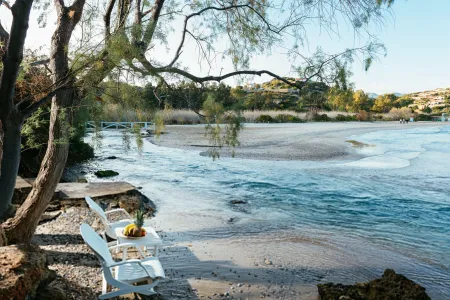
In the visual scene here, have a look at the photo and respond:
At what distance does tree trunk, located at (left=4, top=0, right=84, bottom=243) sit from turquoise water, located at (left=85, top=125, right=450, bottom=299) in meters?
0.88

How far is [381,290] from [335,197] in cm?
683

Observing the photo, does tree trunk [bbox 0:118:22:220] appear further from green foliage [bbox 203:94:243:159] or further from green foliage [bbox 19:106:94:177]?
green foliage [bbox 203:94:243:159]

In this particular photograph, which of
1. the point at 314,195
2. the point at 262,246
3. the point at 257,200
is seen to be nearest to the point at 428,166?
the point at 314,195

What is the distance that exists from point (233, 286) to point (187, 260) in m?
1.12

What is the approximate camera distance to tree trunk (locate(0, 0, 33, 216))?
181 inches

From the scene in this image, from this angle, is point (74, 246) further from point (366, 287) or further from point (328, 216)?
point (328, 216)

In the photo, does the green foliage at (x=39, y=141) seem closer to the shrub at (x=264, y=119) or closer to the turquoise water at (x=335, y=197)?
the turquoise water at (x=335, y=197)

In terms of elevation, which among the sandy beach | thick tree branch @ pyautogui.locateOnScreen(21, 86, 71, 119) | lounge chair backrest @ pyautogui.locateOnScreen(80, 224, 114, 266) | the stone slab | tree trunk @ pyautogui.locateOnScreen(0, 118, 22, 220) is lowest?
the sandy beach

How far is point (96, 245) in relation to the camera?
4.48 m

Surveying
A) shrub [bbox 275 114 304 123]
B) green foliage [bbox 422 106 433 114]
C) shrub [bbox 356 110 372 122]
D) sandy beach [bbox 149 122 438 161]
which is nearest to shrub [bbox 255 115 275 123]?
shrub [bbox 275 114 304 123]

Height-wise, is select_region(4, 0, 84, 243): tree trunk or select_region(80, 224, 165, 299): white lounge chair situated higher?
select_region(4, 0, 84, 243): tree trunk

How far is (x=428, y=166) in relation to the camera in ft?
57.5

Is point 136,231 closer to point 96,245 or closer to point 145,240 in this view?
point 145,240

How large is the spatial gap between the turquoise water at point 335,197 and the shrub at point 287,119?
18.1 meters
